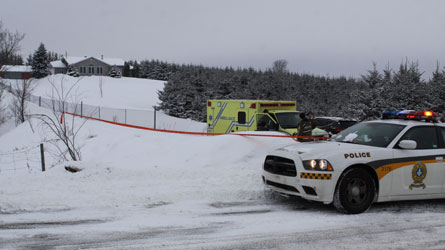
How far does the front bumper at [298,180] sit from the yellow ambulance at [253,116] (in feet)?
24.0

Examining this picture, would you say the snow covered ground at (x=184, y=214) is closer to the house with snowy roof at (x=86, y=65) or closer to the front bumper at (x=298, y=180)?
the front bumper at (x=298, y=180)

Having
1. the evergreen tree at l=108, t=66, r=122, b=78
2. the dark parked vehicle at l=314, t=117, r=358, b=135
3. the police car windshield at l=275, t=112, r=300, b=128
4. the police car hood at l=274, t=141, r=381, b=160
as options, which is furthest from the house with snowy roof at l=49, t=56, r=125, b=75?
the police car hood at l=274, t=141, r=381, b=160

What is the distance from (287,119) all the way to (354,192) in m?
8.92

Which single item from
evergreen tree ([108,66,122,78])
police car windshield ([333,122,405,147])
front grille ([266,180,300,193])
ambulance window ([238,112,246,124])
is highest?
evergreen tree ([108,66,122,78])

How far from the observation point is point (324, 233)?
513cm

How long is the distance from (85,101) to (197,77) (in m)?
16.7

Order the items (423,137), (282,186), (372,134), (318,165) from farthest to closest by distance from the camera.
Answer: (372,134)
(423,137)
(282,186)
(318,165)

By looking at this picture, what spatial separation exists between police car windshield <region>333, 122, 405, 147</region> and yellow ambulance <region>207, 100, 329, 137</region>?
256 inches

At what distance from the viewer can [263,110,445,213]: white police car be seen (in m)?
5.89

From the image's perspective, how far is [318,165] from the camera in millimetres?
5918

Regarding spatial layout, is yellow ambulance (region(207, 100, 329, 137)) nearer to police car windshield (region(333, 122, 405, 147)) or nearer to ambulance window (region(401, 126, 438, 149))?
police car windshield (region(333, 122, 405, 147))

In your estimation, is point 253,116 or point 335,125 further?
point 335,125

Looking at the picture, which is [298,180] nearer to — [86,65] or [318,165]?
[318,165]

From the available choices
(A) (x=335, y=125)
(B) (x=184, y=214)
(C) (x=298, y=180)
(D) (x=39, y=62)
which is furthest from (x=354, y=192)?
(D) (x=39, y=62)
